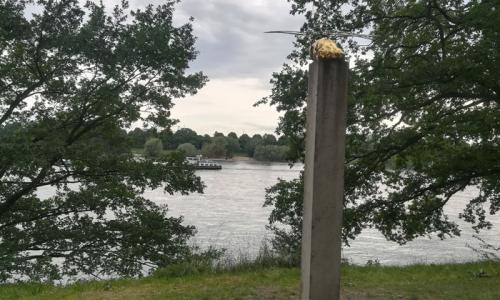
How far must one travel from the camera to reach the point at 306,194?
5.12 m

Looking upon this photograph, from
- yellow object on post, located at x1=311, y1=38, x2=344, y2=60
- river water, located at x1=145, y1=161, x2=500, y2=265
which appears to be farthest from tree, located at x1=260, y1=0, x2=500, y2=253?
yellow object on post, located at x1=311, y1=38, x2=344, y2=60

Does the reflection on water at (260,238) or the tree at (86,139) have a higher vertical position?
the tree at (86,139)

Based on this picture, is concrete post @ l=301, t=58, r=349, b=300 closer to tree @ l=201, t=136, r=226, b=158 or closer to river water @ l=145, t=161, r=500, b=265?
Result: river water @ l=145, t=161, r=500, b=265

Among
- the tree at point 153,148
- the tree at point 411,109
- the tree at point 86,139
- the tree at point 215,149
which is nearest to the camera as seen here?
the tree at point 411,109

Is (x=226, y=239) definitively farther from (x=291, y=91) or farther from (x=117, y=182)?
(x=291, y=91)

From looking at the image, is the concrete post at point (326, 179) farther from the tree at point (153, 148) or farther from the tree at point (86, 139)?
the tree at point (153, 148)

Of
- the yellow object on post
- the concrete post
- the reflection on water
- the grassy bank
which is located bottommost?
the reflection on water

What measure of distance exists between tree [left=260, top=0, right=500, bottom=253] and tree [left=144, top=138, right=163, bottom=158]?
417 cm

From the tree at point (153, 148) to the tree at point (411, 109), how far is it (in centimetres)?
417

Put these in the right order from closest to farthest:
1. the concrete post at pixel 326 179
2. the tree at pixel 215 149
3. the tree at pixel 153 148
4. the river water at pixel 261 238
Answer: the concrete post at pixel 326 179
the tree at pixel 153 148
the river water at pixel 261 238
the tree at pixel 215 149

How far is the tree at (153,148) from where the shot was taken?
15.4 metres

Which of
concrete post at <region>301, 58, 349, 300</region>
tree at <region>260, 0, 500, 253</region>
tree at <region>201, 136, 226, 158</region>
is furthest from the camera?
tree at <region>201, 136, 226, 158</region>

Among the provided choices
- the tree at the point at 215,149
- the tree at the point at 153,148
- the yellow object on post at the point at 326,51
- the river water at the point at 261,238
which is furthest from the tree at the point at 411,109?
the tree at the point at 215,149

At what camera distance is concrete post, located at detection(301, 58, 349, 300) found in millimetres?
4797
